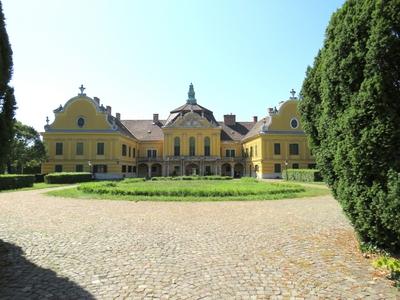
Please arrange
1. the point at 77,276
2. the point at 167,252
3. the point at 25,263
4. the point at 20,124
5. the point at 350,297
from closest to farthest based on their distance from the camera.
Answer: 1. the point at 350,297
2. the point at 77,276
3. the point at 25,263
4. the point at 167,252
5. the point at 20,124

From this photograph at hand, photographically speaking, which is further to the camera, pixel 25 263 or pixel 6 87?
pixel 6 87

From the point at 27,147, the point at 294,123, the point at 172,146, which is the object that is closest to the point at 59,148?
the point at 27,147

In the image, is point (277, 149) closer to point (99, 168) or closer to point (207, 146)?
point (207, 146)

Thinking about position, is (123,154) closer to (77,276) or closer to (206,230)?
(206,230)

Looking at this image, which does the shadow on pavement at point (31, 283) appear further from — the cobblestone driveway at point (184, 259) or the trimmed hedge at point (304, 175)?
the trimmed hedge at point (304, 175)

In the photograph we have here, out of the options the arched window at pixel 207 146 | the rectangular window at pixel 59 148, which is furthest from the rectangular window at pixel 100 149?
the arched window at pixel 207 146

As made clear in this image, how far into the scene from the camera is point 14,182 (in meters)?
25.9

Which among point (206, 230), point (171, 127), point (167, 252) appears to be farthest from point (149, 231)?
point (171, 127)

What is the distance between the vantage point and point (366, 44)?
5656 millimetres

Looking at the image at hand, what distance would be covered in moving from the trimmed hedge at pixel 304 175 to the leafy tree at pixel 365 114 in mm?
26155

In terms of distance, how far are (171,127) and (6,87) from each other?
4738 cm

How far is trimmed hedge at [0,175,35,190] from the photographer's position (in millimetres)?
24775

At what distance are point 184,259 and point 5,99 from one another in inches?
188

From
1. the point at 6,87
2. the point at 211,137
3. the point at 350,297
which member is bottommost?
the point at 350,297
